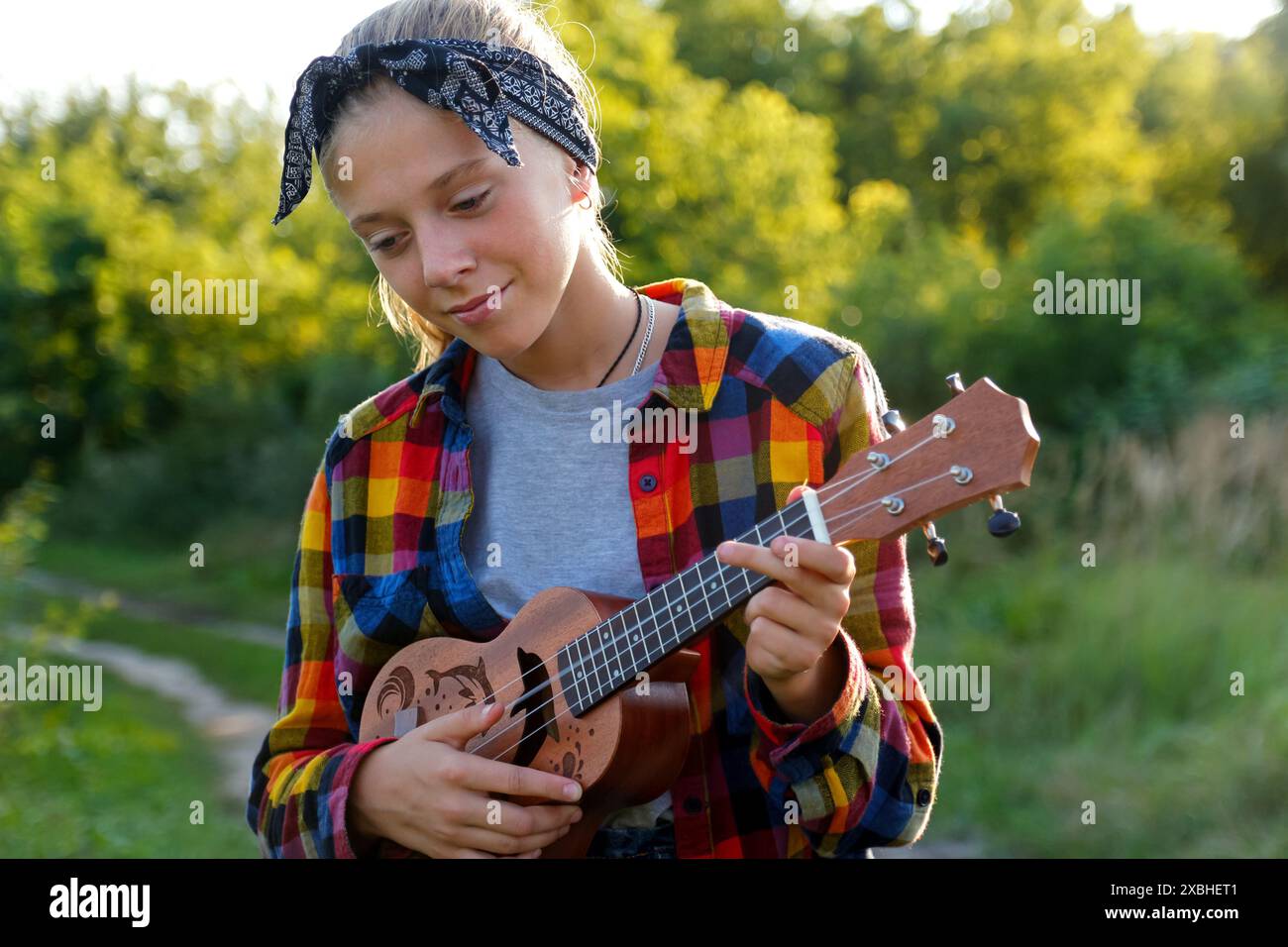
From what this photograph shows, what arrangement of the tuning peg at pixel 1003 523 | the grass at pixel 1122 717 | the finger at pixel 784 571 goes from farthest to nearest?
the grass at pixel 1122 717 < the finger at pixel 784 571 < the tuning peg at pixel 1003 523

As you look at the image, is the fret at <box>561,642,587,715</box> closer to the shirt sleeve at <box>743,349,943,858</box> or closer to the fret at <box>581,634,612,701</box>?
the fret at <box>581,634,612,701</box>

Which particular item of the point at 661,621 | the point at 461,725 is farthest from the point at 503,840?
the point at 661,621

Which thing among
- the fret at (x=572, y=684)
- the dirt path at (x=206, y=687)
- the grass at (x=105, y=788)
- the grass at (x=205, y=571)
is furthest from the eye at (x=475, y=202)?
the grass at (x=205, y=571)

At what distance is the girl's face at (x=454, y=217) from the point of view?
81.4 inches

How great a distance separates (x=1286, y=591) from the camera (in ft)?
20.5

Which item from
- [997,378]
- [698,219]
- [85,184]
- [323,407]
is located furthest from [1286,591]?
[85,184]

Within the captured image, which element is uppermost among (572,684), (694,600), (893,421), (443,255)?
(443,255)

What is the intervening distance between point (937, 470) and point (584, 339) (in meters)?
0.74

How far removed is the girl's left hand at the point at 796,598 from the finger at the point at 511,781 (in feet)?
1.44

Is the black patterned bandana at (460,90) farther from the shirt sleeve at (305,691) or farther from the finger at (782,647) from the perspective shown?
the finger at (782,647)

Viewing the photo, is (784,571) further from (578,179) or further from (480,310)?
(578,179)

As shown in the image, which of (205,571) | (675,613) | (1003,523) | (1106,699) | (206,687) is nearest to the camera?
(1003,523)

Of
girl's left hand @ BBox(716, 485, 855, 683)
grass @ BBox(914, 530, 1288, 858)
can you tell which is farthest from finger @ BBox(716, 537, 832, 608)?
grass @ BBox(914, 530, 1288, 858)

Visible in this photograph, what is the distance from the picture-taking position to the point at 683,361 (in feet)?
7.34
